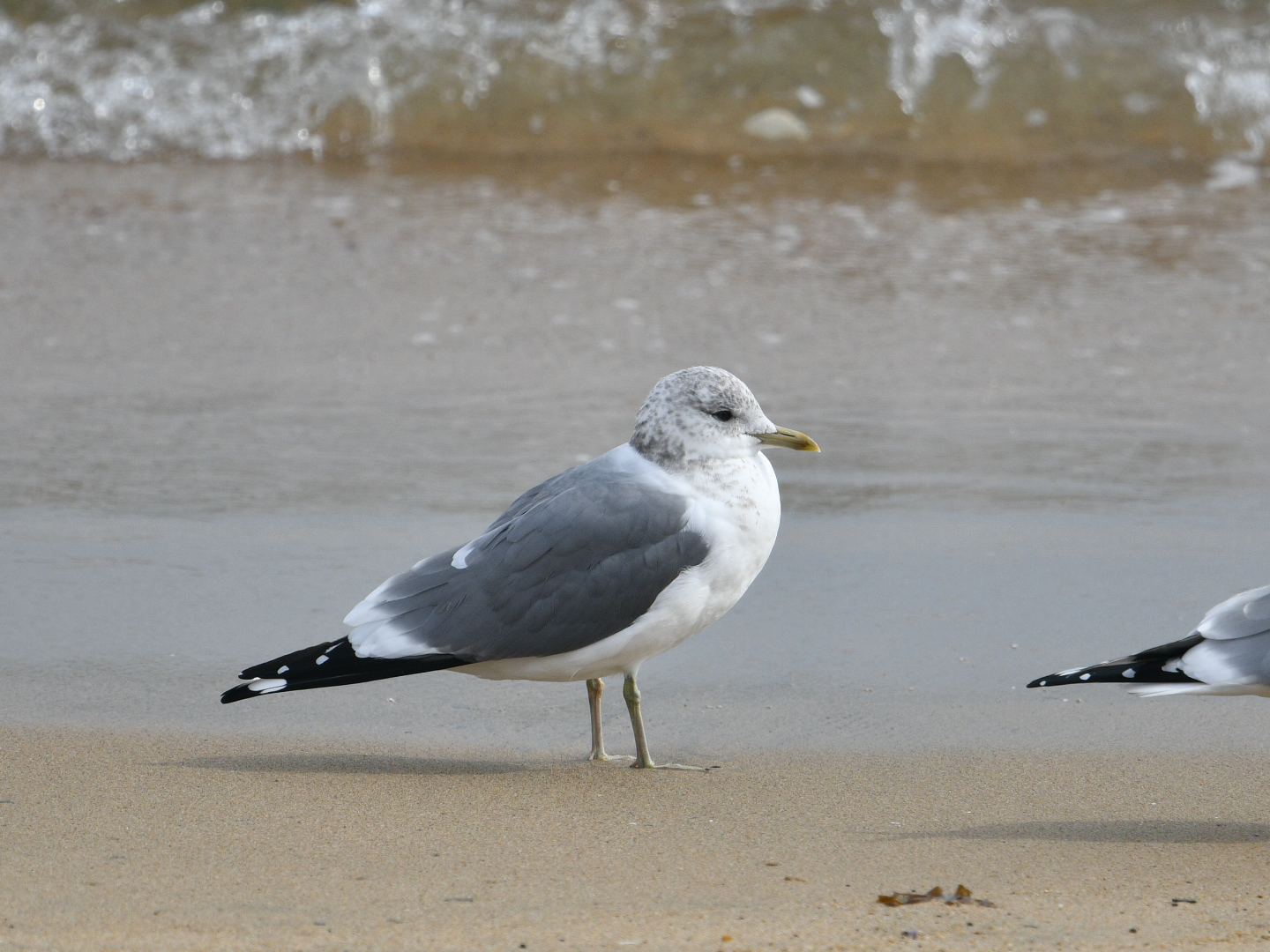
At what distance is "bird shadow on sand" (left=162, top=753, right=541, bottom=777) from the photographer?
316 cm

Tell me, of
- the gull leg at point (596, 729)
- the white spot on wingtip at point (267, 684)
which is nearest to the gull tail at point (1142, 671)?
the gull leg at point (596, 729)

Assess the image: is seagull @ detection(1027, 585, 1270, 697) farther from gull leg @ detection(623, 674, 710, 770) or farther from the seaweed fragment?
gull leg @ detection(623, 674, 710, 770)

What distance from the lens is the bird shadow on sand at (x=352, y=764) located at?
316cm

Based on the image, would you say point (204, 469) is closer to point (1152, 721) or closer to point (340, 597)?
point (340, 597)

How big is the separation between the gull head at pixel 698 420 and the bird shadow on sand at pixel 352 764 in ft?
2.44

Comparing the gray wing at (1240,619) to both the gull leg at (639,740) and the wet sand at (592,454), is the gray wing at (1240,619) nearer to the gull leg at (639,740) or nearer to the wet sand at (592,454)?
the wet sand at (592,454)

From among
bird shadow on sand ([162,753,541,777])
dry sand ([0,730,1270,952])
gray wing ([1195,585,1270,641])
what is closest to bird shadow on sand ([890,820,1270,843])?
dry sand ([0,730,1270,952])

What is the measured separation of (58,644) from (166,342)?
118 inches

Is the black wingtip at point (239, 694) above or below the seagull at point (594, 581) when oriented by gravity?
below

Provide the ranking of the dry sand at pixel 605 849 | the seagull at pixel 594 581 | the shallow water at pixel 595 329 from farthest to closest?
the shallow water at pixel 595 329 → the seagull at pixel 594 581 → the dry sand at pixel 605 849

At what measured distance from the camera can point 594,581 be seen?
3266mm

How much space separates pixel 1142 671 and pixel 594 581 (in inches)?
44.0

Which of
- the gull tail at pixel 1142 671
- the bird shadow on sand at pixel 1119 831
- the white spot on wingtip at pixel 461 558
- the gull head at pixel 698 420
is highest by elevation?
the gull head at pixel 698 420

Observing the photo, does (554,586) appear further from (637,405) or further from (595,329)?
(595,329)
